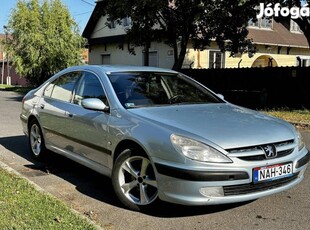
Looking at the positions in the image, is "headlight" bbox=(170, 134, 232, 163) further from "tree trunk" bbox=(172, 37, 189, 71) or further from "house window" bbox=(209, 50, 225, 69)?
"house window" bbox=(209, 50, 225, 69)

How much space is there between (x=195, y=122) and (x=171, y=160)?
510mm

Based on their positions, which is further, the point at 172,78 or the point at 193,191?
the point at 172,78

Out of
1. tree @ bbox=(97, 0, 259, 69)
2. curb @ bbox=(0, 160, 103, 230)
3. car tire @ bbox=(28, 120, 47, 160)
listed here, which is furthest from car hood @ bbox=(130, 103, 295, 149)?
tree @ bbox=(97, 0, 259, 69)

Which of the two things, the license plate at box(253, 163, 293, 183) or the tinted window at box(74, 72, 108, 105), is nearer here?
the license plate at box(253, 163, 293, 183)

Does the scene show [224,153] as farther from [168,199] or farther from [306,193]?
[306,193]

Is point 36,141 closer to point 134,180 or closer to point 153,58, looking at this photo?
point 134,180

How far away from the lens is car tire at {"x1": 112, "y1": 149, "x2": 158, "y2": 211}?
4203 millimetres

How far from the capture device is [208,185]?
374 centimetres

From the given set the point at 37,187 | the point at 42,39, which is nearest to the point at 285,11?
the point at 37,187

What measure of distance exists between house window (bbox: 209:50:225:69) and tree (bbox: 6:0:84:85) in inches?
355

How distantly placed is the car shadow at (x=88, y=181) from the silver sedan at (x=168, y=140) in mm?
256

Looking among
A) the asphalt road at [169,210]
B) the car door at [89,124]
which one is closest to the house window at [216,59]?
the asphalt road at [169,210]

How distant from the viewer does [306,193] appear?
496 cm

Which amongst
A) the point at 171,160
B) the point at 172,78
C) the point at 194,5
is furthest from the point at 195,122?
the point at 194,5
